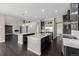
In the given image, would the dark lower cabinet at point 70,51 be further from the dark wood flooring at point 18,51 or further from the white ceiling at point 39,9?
the white ceiling at point 39,9

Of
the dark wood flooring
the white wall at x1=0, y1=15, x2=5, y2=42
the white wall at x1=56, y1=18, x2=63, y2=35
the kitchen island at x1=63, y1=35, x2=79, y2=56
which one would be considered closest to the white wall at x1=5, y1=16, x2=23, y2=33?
the white wall at x1=0, y1=15, x2=5, y2=42

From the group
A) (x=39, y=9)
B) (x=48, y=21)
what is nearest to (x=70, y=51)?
(x=48, y=21)

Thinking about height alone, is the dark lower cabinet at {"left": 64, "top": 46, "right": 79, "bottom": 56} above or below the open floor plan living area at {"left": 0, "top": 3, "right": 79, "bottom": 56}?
below

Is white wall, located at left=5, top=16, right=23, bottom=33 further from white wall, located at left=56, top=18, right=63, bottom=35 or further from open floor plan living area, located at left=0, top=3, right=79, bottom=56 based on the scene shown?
white wall, located at left=56, top=18, right=63, bottom=35

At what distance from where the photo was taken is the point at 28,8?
2.23 meters

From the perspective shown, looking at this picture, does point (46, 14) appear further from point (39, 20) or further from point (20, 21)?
point (20, 21)

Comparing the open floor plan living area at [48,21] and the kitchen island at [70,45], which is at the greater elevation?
the open floor plan living area at [48,21]

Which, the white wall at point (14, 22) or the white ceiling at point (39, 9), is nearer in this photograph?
the white ceiling at point (39, 9)

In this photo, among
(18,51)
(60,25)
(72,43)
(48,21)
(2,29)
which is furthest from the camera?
(18,51)

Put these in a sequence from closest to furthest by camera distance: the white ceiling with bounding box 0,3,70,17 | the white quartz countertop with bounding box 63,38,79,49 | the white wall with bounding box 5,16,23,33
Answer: the white quartz countertop with bounding box 63,38,79,49 → the white ceiling with bounding box 0,3,70,17 → the white wall with bounding box 5,16,23,33

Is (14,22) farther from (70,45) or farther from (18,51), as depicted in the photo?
(70,45)

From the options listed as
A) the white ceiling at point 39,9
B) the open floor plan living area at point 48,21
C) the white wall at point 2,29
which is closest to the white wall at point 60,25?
the open floor plan living area at point 48,21

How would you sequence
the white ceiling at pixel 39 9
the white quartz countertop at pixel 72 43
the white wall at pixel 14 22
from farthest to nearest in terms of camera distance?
the white wall at pixel 14 22
the white ceiling at pixel 39 9
the white quartz countertop at pixel 72 43

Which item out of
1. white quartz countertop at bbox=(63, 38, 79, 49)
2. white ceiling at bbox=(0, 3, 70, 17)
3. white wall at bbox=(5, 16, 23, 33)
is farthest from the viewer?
white wall at bbox=(5, 16, 23, 33)
